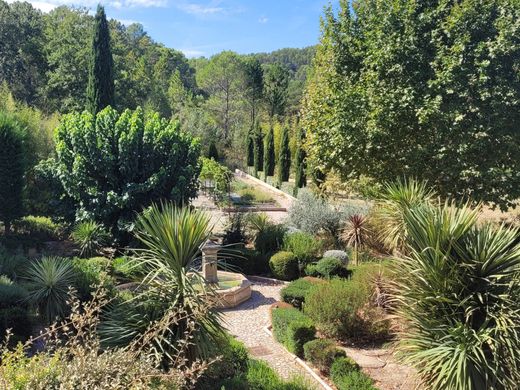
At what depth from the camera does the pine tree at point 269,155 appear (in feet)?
108

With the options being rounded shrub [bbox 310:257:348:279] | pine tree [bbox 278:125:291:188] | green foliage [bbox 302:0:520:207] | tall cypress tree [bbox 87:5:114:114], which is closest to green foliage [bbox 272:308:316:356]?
A: rounded shrub [bbox 310:257:348:279]

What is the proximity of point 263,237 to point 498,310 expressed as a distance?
8592 millimetres

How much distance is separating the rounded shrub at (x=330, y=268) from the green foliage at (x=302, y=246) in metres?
1.09

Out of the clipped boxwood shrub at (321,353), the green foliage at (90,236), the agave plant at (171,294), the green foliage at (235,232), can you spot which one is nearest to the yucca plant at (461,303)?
the clipped boxwood shrub at (321,353)

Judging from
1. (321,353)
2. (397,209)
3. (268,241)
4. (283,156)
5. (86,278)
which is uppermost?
(283,156)

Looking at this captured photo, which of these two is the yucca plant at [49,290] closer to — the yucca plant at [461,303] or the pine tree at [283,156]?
the yucca plant at [461,303]

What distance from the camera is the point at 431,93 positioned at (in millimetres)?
10695

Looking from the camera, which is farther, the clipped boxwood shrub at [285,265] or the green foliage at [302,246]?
the green foliage at [302,246]

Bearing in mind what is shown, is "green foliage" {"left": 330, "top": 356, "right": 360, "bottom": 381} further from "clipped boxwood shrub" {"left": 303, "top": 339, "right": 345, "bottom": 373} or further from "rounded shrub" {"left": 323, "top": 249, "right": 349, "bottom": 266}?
"rounded shrub" {"left": 323, "top": 249, "right": 349, "bottom": 266}

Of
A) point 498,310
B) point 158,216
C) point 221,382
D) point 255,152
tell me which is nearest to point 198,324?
point 221,382

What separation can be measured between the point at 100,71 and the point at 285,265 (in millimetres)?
12828

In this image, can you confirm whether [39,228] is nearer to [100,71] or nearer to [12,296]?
[12,296]

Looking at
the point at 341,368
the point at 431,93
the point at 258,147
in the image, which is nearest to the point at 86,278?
the point at 341,368

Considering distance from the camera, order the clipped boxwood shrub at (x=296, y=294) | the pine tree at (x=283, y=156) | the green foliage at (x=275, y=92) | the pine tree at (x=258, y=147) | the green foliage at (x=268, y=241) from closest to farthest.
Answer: the clipped boxwood shrub at (x=296, y=294) → the green foliage at (x=268, y=241) → the pine tree at (x=283, y=156) → the pine tree at (x=258, y=147) → the green foliage at (x=275, y=92)
